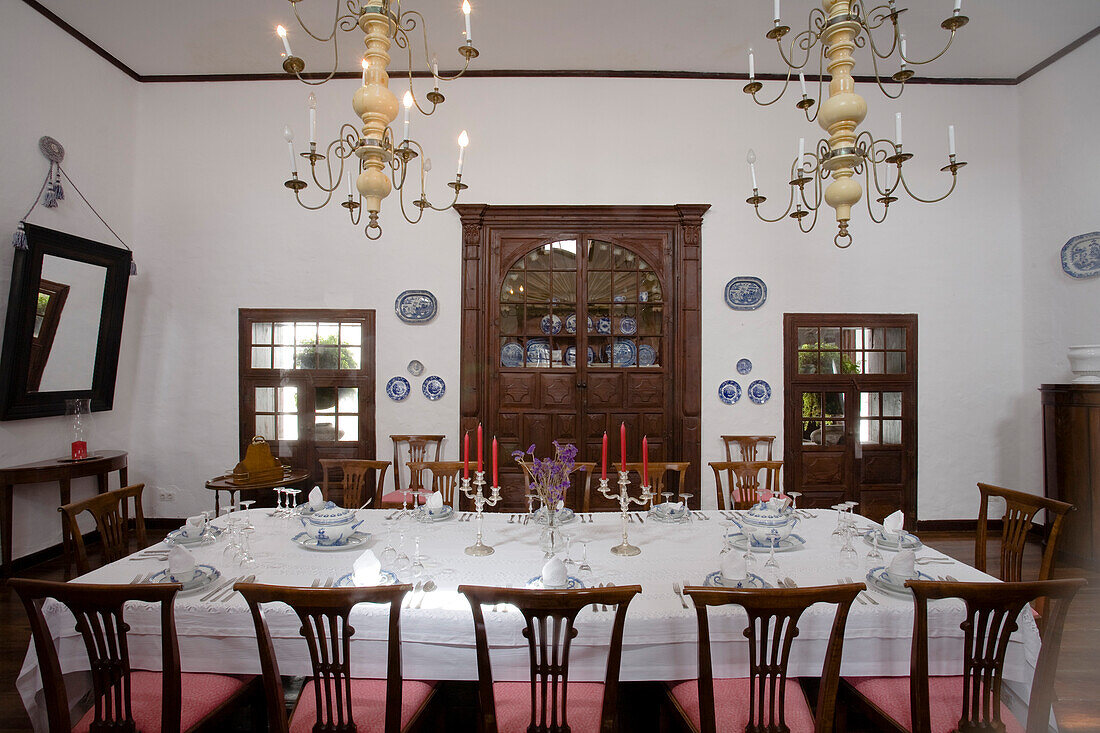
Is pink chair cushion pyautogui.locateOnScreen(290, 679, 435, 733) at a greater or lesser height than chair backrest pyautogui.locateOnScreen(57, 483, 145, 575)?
lesser

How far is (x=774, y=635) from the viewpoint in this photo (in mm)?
1434

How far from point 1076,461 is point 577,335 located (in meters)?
3.86

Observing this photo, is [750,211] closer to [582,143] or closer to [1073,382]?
[582,143]

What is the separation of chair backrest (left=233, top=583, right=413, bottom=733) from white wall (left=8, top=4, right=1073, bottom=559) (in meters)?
3.28

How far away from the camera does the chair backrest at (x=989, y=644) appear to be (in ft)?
4.59

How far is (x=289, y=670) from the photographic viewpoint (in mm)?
1681

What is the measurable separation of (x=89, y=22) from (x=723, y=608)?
19.2ft

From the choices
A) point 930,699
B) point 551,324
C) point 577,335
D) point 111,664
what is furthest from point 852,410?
point 111,664

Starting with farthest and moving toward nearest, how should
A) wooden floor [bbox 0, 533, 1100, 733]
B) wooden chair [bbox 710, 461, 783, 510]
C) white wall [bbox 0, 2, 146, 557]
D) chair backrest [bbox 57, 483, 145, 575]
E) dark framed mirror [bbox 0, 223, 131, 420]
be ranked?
white wall [bbox 0, 2, 146, 557] < dark framed mirror [bbox 0, 223, 131, 420] < wooden chair [bbox 710, 461, 783, 510] < wooden floor [bbox 0, 533, 1100, 733] < chair backrest [bbox 57, 483, 145, 575]

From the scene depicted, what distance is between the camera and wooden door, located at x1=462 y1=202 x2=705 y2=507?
15.6 ft

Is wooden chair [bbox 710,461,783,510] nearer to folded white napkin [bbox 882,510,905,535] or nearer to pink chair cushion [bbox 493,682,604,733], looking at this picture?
folded white napkin [bbox 882,510,905,535]

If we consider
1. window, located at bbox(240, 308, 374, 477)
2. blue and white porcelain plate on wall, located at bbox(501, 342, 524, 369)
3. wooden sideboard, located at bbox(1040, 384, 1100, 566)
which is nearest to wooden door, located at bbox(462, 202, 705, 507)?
blue and white porcelain plate on wall, located at bbox(501, 342, 524, 369)

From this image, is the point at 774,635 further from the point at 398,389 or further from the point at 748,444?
the point at 398,389

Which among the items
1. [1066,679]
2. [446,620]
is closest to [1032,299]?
[1066,679]
